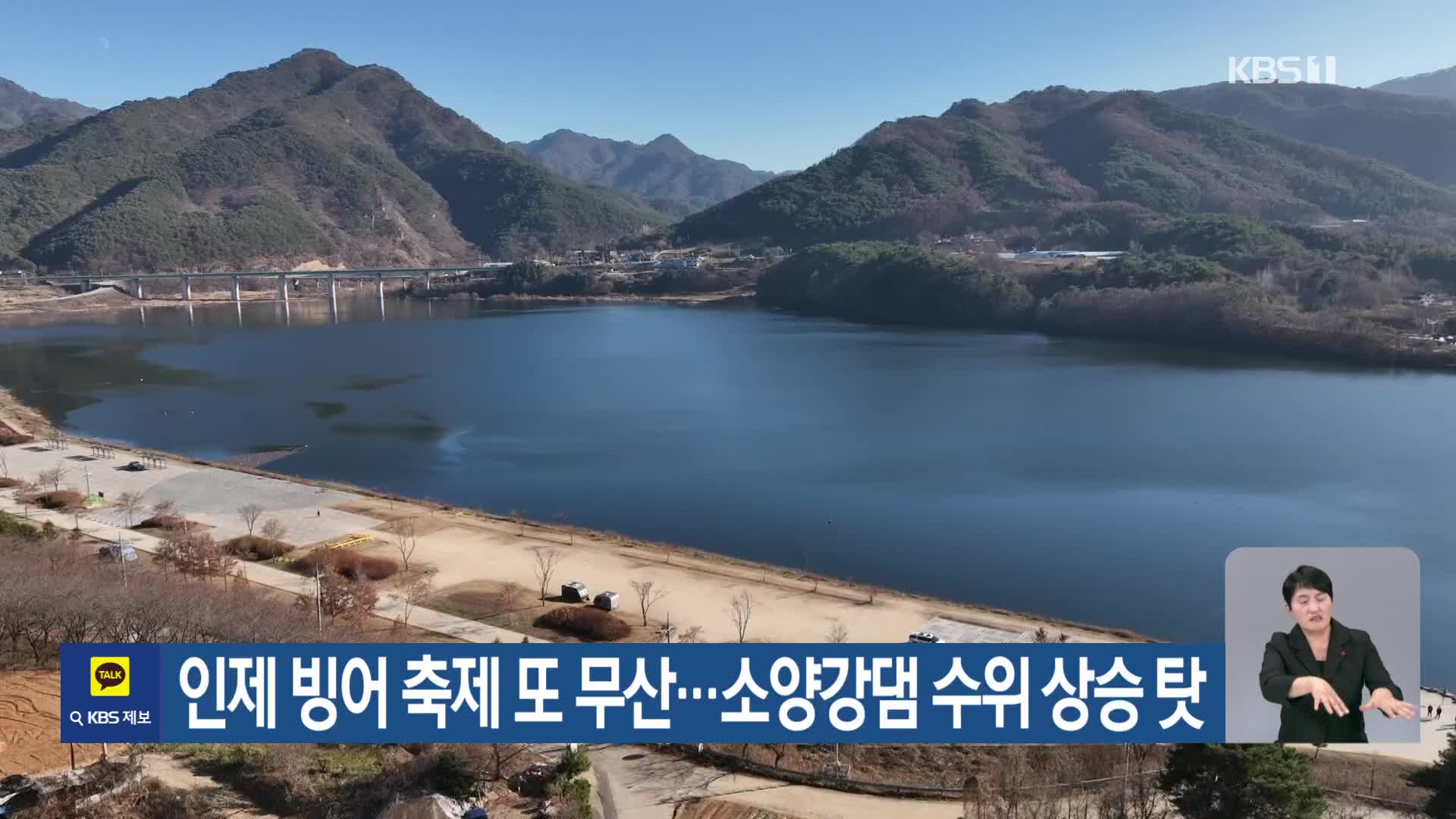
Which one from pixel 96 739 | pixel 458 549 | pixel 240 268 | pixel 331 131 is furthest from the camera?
pixel 331 131

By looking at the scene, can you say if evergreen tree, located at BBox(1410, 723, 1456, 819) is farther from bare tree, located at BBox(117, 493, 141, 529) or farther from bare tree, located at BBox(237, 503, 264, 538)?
bare tree, located at BBox(117, 493, 141, 529)

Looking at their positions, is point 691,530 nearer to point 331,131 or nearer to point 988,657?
point 988,657

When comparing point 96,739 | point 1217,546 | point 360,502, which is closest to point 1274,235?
point 1217,546

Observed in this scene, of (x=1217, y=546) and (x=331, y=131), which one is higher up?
(x=331, y=131)

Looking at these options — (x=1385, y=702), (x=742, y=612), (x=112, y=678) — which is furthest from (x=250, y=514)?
(x=1385, y=702)

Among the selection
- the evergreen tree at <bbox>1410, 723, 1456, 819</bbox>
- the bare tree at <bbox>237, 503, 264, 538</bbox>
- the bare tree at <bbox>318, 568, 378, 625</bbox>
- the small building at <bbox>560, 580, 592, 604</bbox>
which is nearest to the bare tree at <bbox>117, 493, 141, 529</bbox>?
the bare tree at <bbox>237, 503, 264, 538</bbox>

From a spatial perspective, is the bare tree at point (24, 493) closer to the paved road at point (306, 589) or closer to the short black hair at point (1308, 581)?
the paved road at point (306, 589)
